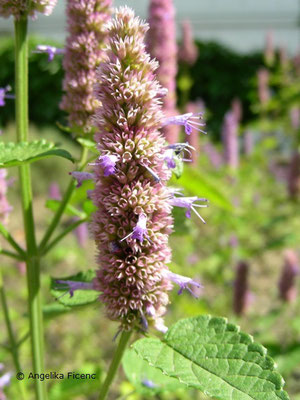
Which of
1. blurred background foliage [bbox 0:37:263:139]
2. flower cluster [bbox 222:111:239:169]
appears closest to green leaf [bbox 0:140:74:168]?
flower cluster [bbox 222:111:239:169]

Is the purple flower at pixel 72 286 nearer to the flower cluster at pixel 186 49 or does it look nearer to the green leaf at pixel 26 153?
the green leaf at pixel 26 153

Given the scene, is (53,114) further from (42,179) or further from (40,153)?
(40,153)

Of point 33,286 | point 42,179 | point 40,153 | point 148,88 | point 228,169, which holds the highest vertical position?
point 148,88

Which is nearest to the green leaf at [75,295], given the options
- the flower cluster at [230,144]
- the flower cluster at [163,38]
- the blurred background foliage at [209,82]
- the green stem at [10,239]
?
the green stem at [10,239]

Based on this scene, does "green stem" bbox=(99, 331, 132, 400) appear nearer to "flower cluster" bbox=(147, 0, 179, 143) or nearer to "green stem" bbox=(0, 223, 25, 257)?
"green stem" bbox=(0, 223, 25, 257)

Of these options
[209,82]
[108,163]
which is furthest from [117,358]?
[209,82]

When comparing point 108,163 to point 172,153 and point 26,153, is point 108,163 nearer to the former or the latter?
point 172,153

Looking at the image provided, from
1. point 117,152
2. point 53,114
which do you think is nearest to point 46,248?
point 117,152
